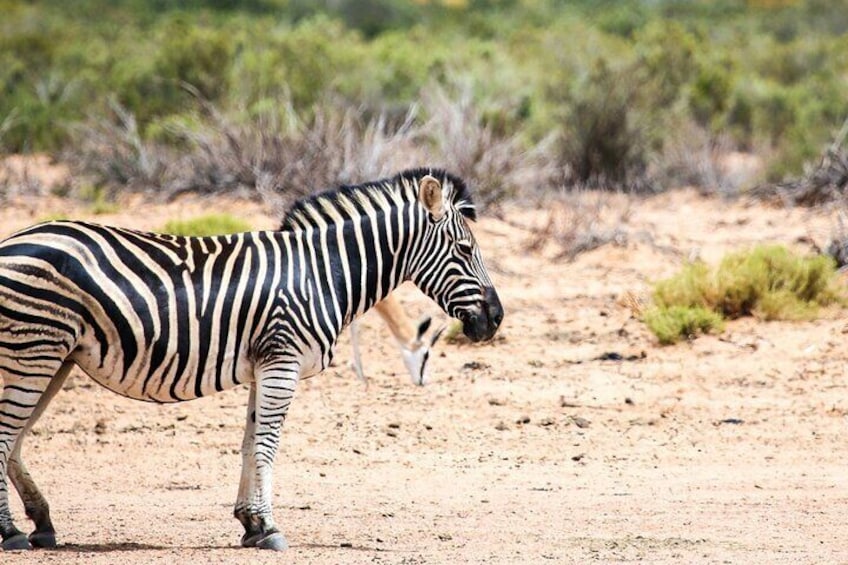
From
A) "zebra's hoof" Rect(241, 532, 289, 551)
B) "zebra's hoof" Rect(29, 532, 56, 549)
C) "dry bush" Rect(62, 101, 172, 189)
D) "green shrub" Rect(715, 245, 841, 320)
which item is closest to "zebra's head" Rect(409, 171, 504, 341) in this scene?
"zebra's hoof" Rect(241, 532, 289, 551)

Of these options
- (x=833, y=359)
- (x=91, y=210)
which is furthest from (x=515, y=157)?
(x=833, y=359)

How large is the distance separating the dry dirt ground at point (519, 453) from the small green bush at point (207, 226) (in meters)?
1.84

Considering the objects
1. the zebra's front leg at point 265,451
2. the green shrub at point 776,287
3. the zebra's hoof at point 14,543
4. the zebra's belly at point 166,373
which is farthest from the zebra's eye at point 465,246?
the green shrub at point 776,287

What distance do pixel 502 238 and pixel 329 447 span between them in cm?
601

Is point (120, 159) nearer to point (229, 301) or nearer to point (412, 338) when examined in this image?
point (412, 338)

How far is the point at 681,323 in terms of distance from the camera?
11.2 metres

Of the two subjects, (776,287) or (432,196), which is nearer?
(432,196)

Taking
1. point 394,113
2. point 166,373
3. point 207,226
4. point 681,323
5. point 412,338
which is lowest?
point 681,323

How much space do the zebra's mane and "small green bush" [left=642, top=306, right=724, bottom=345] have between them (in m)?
4.38

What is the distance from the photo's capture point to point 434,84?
61.0 feet

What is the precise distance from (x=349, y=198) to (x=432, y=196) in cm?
42

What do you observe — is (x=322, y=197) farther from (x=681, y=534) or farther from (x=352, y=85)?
(x=352, y=85)

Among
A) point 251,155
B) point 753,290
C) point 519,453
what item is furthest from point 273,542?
point 251,155

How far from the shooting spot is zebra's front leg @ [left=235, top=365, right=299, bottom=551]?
21.6 ft
